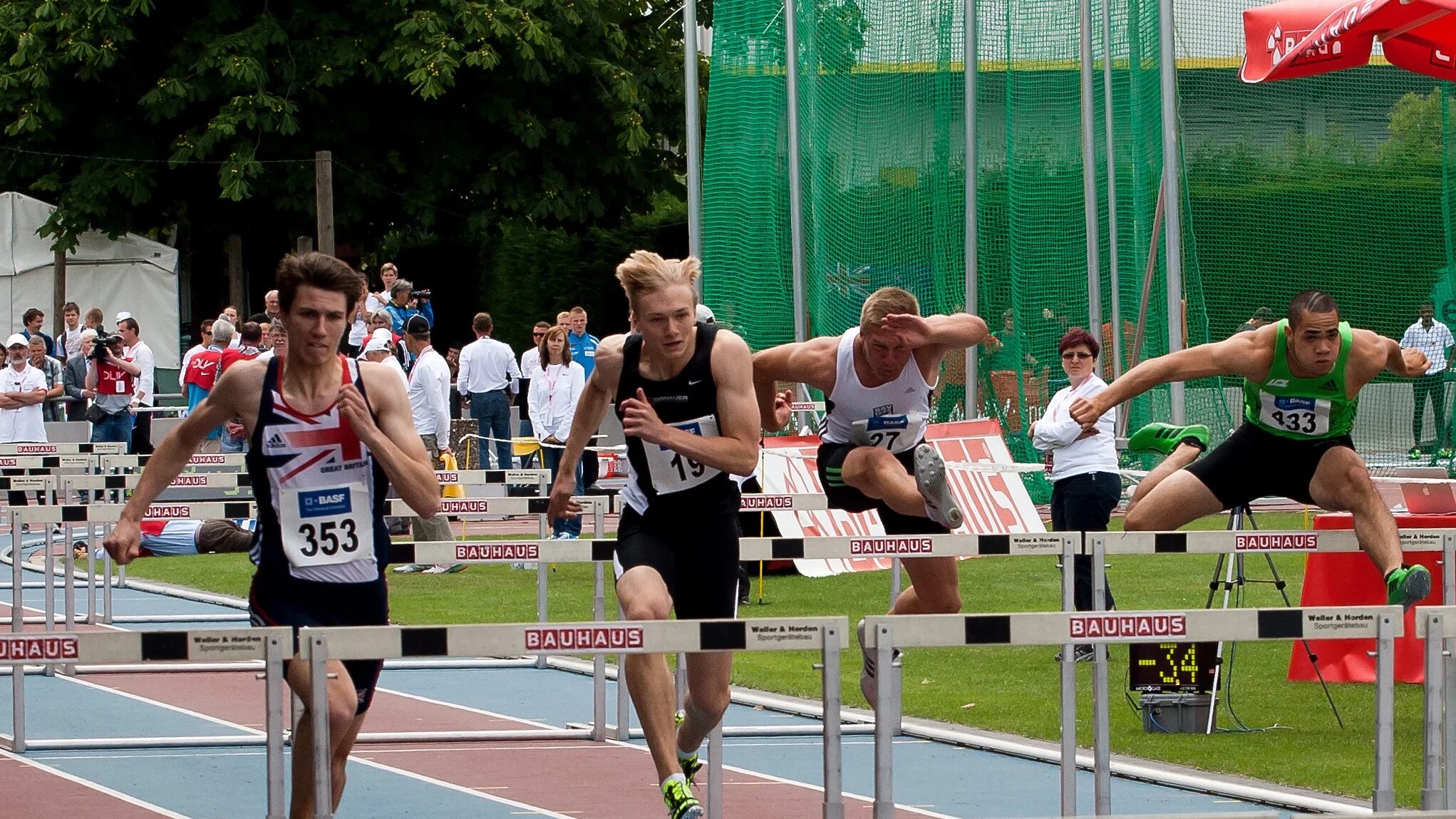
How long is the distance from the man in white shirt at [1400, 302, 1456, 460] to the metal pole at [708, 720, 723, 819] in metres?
14.3

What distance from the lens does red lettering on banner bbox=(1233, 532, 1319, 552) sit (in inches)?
301

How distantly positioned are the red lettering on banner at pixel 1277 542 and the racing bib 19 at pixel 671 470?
222 centimetres

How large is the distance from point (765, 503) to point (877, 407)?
1.80 m

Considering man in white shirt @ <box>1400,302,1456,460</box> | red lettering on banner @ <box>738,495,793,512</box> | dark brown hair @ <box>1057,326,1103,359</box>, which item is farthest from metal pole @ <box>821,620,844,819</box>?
man in white shirt @ <box>1400,302,1456,460</box>

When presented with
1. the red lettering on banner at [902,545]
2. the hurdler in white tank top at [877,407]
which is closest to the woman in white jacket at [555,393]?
the hurdler in white tank top at [877,407]

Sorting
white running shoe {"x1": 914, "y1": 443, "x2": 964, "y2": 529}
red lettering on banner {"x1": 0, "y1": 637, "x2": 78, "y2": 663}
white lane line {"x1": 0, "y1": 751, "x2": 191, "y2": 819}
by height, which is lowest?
white lane line {"x1": 0, "y1": 751, "x2": 191, "y2": 819}

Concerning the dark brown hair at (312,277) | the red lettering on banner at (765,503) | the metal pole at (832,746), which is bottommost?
the metal pole at (832,746)

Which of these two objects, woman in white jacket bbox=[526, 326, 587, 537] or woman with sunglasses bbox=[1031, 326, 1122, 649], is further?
woman in white jacket bbox=[526, 326, 587, 537]

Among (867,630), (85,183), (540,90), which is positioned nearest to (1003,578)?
(867,630)

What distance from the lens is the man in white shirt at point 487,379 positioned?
21.2 m

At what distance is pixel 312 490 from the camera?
565 cm

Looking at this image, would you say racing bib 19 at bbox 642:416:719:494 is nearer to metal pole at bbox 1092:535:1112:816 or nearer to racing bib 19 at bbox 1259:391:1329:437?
metal pole at bbox 1092:535:1112:816

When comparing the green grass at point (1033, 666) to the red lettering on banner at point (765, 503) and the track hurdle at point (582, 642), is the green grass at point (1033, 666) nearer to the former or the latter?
the red lettering on banner at point (765, 503)

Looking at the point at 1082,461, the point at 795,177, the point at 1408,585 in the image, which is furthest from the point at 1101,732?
the point at 795,177
